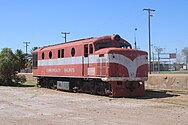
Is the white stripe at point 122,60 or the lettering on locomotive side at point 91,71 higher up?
the white stripe at point 122,60

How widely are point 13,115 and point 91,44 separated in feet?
31.8

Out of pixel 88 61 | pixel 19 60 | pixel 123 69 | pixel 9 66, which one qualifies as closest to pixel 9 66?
pixel 9 66

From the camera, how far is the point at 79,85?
24078mm

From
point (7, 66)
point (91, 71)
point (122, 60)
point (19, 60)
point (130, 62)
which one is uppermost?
point (19, 60)

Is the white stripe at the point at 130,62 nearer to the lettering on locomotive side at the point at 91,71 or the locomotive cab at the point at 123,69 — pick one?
the locomotive cab at the point at 123,69

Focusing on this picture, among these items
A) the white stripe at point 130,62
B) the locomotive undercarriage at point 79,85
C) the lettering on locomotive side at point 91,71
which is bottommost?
the locomotive undercarriage at point 79,85

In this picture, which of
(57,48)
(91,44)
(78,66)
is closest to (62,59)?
(57,48)

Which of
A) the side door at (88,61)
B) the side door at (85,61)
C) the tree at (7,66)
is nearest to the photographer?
the side door at (88,61)

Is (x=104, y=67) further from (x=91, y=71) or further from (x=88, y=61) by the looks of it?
(x=88, y=61)

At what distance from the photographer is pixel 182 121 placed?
1103cm

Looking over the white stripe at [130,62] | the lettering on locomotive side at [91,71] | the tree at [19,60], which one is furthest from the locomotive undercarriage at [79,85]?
the tree at [19,60]

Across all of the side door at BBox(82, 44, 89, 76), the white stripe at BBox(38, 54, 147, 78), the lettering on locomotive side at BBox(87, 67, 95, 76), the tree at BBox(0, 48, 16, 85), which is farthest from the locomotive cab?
the tree at BBox(0, 48, 16, 85)

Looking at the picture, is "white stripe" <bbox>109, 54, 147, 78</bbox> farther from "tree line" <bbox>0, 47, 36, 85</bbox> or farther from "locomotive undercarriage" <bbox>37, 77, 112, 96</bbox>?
"tree line" <bbox>0, 47, 36, 85</bbox>

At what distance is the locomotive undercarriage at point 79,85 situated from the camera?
818 inches
